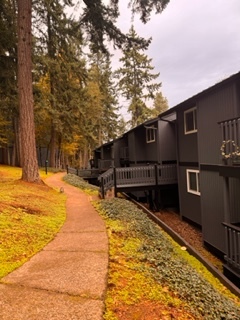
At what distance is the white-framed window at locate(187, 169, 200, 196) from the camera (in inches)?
464

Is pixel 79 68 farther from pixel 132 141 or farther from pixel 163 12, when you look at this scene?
pixel 163 12

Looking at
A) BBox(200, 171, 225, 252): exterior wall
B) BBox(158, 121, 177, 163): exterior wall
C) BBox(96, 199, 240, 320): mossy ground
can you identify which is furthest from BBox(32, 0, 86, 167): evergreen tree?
BBox(96, 199, 240, 320): mossy ground

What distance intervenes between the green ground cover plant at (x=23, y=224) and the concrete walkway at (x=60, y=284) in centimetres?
26

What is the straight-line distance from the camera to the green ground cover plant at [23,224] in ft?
16.4

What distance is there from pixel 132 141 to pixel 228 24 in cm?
1119

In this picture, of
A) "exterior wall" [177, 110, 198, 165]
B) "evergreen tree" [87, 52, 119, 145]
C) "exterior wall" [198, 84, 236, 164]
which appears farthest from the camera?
"evergreen tree" [87, 52, 119, 145]

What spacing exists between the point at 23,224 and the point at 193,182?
8.08m

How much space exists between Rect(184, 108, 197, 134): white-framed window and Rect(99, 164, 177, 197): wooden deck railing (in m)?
3.03

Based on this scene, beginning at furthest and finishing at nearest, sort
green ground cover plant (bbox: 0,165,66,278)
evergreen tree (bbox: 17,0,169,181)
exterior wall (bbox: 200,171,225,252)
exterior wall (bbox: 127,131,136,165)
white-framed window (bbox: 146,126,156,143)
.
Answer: exterior wall (bbox: 127,131,136,165), white-framed window (bbox: 146,126,156,143), evergreen tree (bbox: 17,0,169,181), exterior wall (bbox: 200,171,225,252), green ground cover plant (bbox: 0,165,66,278)

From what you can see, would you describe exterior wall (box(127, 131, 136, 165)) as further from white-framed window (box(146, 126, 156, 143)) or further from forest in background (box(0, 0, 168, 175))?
forest in background (box(0, 0, 168, 175))

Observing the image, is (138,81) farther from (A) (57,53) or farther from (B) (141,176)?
(B) (141,176)

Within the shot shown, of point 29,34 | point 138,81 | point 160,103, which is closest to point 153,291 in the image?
point 29,34

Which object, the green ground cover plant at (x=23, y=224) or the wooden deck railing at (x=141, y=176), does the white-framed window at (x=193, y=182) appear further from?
the green ground cover plant at (x=23, y=224)

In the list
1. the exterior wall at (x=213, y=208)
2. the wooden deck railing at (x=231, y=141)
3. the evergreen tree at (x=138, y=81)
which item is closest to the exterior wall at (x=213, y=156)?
the exterior wall at (x=213, y=208)
